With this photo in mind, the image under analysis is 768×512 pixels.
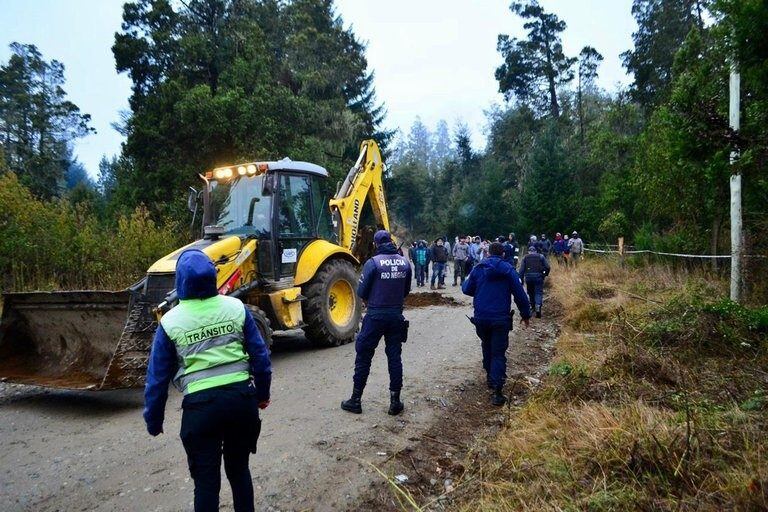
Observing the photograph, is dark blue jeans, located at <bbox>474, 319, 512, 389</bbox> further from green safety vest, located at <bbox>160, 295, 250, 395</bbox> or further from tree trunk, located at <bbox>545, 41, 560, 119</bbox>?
tree trunk, located at <bbox>545, 41, 560, 119</bbox>

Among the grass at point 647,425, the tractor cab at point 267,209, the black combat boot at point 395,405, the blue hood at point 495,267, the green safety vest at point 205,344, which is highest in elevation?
the tractor cab at point 267,209

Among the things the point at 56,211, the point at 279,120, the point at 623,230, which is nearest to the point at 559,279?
the point at 623,230

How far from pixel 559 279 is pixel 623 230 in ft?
30.1

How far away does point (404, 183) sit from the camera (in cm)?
5081

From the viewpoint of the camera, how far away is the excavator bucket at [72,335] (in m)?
5.63

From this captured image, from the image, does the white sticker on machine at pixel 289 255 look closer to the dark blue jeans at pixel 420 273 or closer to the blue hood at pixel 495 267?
the blue hood at pixel 495 267

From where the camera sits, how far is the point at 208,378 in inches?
117

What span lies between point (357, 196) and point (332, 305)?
7.75 feet

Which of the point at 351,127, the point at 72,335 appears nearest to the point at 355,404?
the point at 72,335

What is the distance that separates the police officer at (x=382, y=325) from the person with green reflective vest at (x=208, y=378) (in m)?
2.21

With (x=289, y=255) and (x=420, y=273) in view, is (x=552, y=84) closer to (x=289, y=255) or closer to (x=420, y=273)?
(x=420, y=273)

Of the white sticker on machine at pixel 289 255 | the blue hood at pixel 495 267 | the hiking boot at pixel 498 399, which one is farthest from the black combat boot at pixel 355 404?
the white sticker on machine at pixel 289 255

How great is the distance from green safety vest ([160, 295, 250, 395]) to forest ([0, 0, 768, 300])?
415 cm

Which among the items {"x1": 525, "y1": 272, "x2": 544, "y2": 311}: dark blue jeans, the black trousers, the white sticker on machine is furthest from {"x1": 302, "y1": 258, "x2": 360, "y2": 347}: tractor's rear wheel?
the black trousers
